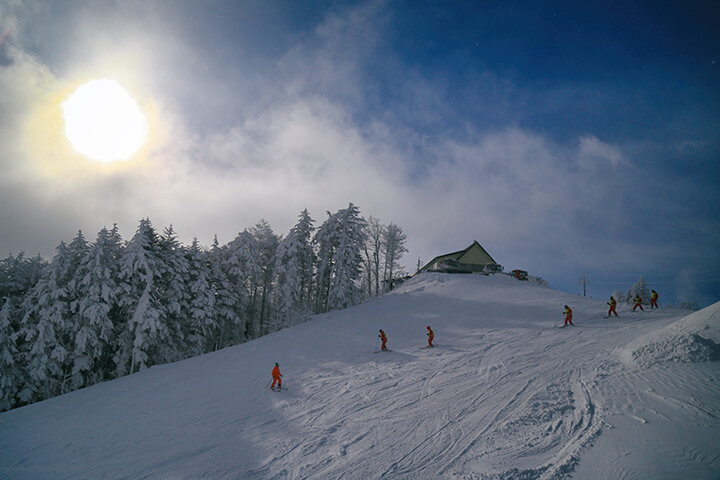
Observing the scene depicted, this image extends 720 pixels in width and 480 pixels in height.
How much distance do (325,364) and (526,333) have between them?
12.0 meters

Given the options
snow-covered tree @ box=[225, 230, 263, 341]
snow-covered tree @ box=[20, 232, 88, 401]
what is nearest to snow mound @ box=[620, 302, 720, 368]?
snow-covered tree @ box=[225, 230, 263, 341]

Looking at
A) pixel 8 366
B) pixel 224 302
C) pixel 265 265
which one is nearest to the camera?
pixel 8 366

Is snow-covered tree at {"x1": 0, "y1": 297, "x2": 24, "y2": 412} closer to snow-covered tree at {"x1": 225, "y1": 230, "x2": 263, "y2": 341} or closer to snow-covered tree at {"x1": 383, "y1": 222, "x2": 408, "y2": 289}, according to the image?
snow-covered tree at {"x1": 225, "y1": 230, "x2": 263, "y2": 341}

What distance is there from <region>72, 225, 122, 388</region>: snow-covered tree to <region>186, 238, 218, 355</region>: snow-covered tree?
549cm

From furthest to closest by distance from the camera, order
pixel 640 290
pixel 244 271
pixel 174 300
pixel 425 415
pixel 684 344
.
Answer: pixel 640 290 < pixel 244 271 < pixel 174 300 < pixel 684 344 < pixel 425 415

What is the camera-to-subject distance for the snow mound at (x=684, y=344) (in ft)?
33.2

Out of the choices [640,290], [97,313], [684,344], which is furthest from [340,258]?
[640,290]

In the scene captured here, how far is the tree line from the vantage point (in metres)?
22.2

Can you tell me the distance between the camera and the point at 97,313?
22.9 m

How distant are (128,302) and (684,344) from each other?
32.5 meters

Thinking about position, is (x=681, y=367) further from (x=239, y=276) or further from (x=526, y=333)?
(x=239, y=276)

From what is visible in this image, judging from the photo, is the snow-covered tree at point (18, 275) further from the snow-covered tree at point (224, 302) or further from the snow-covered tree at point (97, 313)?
the snow-covered tree at point (224, 302)

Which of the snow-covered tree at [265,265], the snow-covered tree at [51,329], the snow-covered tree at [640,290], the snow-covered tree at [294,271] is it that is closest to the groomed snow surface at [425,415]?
the snow-covered tree at [51,329]

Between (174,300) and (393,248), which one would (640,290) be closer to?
(393,248)
